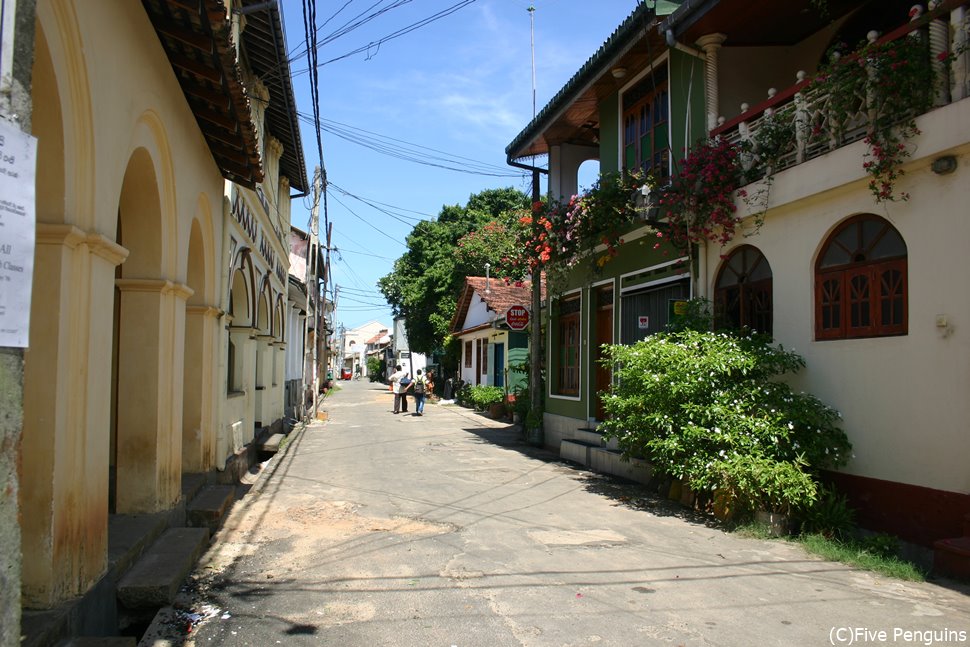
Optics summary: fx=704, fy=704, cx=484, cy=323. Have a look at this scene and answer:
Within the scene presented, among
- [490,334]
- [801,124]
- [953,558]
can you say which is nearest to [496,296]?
[490,334]

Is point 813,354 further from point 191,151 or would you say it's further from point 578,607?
point 191,151

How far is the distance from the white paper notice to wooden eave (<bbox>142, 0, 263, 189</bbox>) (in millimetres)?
3280

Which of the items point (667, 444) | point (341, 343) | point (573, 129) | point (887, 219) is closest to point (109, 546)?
point (667, 444)

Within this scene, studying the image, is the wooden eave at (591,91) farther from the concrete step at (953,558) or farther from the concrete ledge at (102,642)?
the concrete ledge at (102,642)

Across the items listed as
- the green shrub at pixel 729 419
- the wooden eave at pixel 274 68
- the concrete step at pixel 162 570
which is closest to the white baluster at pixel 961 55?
the green shrub at pixel 729 419

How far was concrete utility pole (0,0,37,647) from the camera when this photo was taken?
2.23 metres

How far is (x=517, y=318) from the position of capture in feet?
52.7

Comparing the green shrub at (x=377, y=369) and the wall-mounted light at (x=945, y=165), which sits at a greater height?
the wall-mounted light at (x=945, y=165)

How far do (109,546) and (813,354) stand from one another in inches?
267

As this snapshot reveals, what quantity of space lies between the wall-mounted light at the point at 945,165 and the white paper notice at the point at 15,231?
6554mm

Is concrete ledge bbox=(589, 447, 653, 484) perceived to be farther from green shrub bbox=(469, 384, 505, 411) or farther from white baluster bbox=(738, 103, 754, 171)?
green shrub bbox=(469, 384, 505, 411)

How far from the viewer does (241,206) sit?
34.5 feet

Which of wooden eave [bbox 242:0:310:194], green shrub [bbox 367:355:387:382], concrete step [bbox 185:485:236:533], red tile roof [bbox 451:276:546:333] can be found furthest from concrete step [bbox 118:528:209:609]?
green shrub [bbox 367:355:387:382]

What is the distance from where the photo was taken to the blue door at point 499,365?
25250mm
